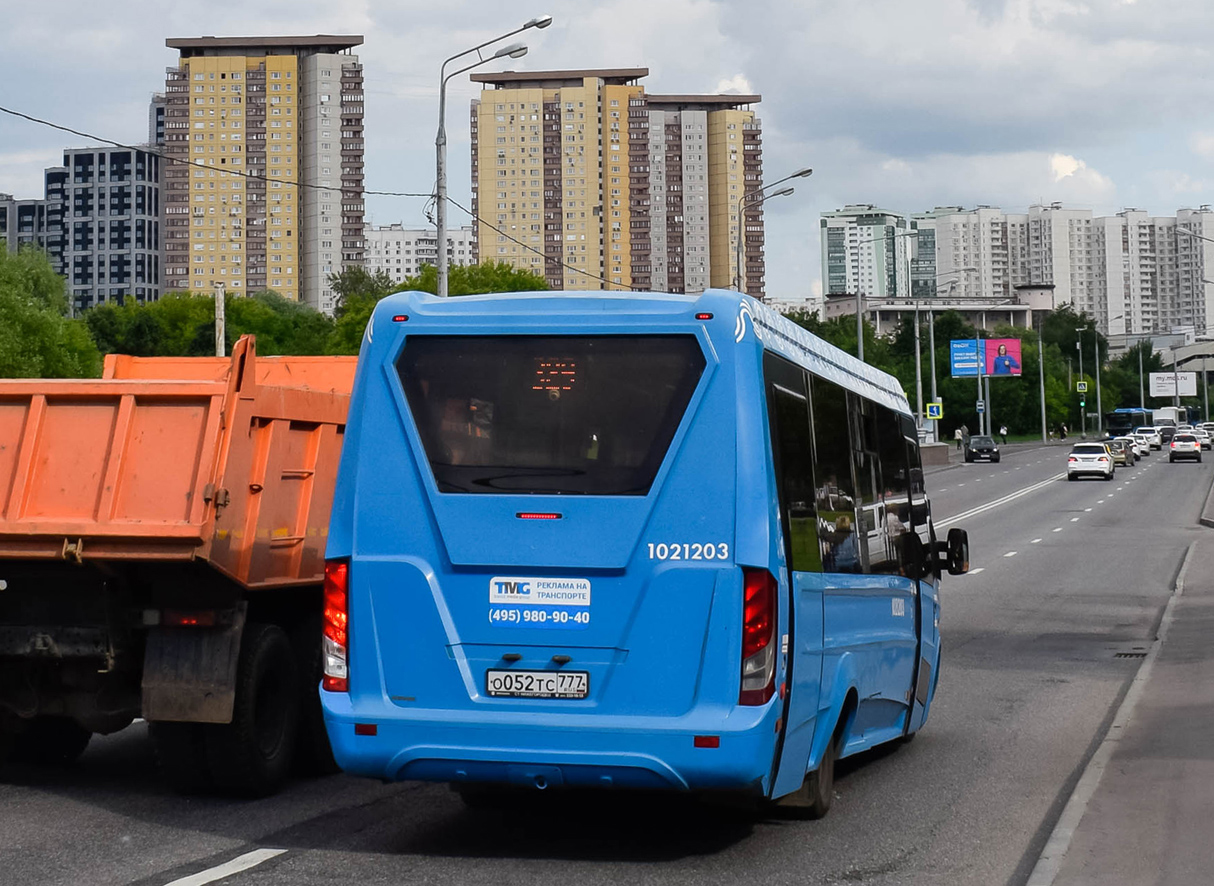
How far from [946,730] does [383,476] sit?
587 cm

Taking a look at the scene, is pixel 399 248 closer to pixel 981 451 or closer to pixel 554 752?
pixel 981 451

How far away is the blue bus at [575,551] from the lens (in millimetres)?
6535

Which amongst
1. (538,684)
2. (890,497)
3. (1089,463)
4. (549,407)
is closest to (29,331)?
(1089,463)

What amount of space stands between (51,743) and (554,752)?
4169 millimetres

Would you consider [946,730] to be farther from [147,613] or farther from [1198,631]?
[1198,631]

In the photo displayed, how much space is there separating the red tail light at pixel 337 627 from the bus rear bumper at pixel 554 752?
103 millimetres

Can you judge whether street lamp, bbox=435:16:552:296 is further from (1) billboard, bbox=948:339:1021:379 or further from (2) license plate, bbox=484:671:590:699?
(1) billboard, bbox=948:339:1021:379

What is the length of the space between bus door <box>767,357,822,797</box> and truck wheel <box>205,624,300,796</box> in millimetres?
2904

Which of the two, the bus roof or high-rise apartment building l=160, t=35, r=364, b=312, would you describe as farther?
high-rise apartment building l=160, t=35, r=364, b=312

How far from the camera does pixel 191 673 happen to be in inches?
320

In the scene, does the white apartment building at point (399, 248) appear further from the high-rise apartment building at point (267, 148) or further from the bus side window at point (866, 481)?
the bus side window at point (866, 481)

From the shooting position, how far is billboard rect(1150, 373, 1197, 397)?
14638 cm

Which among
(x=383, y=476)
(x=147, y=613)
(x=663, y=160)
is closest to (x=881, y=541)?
(x=383, y=476)

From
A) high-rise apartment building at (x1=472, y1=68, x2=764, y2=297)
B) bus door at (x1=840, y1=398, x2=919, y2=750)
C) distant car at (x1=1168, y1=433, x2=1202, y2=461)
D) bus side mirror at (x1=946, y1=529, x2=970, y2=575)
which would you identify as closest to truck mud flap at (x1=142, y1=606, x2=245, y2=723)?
bus door at (x1=840, y1=398, x2=919, y2=750)
